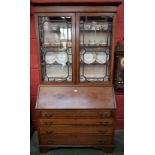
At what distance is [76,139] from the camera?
2344mm

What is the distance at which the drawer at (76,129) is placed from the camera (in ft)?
7.52

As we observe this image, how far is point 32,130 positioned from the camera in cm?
280

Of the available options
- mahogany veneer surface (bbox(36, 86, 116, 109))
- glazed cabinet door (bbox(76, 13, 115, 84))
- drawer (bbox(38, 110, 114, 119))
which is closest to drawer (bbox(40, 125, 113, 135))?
drawer (bbox(38, 110, 114, 119))

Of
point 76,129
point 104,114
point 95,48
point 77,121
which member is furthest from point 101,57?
point 76,129

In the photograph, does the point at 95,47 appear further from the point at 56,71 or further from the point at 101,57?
the point at 56,71

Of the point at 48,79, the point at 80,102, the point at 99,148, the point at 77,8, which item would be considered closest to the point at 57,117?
the point at 80,102

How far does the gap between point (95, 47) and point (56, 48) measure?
519mm

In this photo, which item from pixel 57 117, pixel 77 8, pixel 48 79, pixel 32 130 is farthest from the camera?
pixel 32 130

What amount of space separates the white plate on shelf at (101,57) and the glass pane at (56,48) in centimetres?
39

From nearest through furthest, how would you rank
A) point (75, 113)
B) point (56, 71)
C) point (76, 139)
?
point (75, 113), point (76, 139), point (56, 71)
